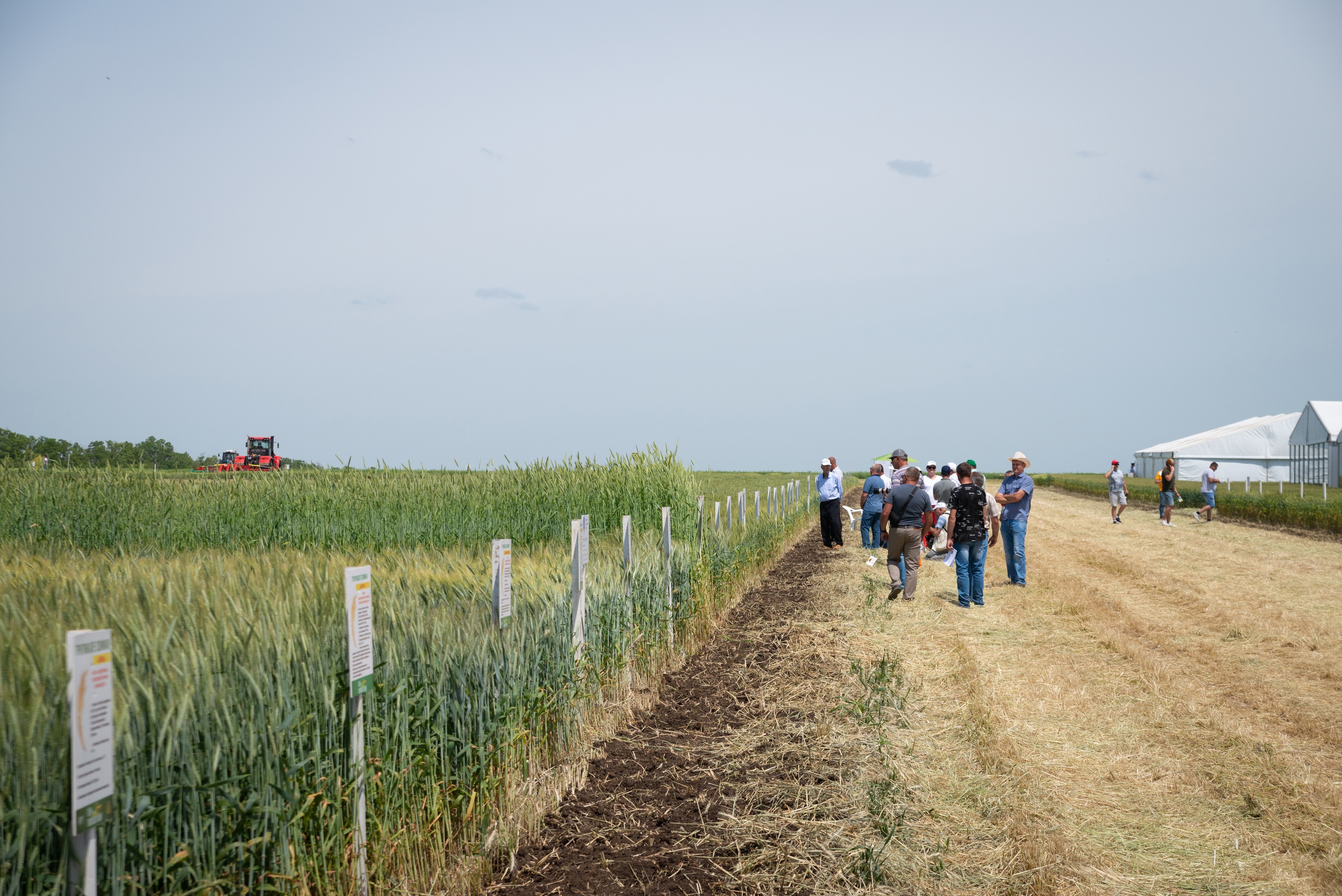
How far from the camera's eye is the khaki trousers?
11.6 m

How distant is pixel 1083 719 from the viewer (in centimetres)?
671

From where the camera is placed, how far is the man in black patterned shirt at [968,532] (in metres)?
11.5

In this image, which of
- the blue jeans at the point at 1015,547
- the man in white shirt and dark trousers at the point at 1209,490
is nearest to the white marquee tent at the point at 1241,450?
the man in white shirt and dark trousers at the point at 1209,490

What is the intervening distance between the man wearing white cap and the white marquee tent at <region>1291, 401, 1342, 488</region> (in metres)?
30.8

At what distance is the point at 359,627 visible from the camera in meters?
3.35

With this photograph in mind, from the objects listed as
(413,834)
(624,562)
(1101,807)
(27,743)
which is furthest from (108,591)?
(1101,807)

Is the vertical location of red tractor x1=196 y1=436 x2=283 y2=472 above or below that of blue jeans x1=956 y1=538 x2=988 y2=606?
above

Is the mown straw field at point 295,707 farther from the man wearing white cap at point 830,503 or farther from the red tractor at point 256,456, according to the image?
the red tractor at point 256,456

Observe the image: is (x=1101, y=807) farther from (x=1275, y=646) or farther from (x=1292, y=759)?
(x=1275, y=646)

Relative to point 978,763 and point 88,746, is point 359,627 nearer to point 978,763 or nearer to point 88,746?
point 88,746

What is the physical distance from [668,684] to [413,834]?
14.7 ft

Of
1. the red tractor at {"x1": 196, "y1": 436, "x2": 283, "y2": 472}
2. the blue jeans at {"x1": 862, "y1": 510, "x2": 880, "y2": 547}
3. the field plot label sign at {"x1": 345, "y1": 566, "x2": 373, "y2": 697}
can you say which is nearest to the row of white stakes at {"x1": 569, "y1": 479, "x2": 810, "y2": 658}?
the field plot label sign at {"x1": 345, "y1": 566, "x2": 373, "y2": 697}

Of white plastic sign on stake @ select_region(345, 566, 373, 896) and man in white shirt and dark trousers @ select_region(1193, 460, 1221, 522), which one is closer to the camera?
white plastic sign on stake @ select_region(345, 566, 373, 896)

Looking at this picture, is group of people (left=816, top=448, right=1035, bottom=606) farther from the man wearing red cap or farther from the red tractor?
the red tractor
